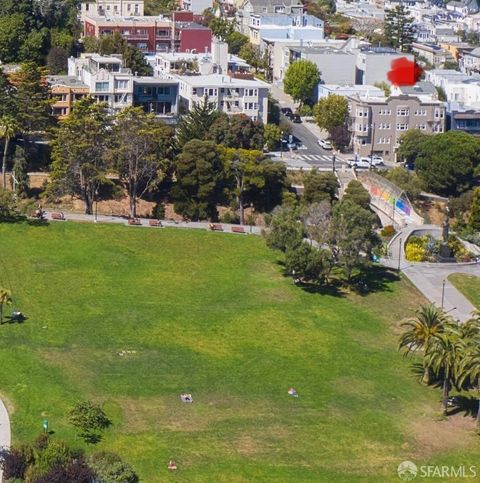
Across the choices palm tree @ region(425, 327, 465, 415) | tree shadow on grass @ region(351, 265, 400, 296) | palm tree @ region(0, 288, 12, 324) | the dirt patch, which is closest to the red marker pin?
tree shadow on grass @ region(351, 265, 400, 296)

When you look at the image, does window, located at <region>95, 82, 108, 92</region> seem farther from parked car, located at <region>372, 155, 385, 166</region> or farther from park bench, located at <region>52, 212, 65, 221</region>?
parked car, located at <region>372, 155, 385, 166</region>

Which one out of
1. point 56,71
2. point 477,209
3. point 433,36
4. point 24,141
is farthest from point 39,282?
point 433,36

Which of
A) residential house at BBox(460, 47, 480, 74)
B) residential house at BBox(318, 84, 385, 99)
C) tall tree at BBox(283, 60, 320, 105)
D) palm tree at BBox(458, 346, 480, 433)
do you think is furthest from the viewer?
residential house at BBox(460, 47, 480, 74)

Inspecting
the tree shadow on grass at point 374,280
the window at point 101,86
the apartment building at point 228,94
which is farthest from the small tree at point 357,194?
the window at point 101,86

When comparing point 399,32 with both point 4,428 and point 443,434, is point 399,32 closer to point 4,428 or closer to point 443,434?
point 443,434

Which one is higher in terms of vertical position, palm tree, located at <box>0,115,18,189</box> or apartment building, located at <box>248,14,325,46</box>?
apartment building, located at <box>248,14,325,46</box>
